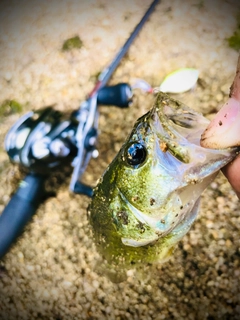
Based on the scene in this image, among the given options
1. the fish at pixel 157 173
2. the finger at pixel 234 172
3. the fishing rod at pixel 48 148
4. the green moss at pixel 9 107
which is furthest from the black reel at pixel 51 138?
the finger at pixel 234 172

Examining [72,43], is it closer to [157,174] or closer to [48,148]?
[48,148]

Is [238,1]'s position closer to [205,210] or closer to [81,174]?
[205,210]

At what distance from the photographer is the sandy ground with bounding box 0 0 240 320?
2.10 m

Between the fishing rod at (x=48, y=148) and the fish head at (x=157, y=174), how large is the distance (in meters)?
0.71

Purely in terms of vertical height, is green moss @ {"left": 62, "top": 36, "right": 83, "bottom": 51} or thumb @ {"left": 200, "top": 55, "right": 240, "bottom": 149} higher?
thumb @ {"left": 200, "top": 55, "right": 240, "bottom": 149}

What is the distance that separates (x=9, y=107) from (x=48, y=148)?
0.87 meters

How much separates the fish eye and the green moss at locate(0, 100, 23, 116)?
1.64m

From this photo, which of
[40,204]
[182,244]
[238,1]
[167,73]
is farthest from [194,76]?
[40,204]

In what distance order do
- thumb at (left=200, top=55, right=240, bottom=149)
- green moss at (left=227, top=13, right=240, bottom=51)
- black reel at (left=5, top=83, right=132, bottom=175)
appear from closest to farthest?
thumb at (left=200, top=55, right=240, bottom=149) < black reel at (left=5, top=83, right=132, bottom=175) < green moss at (left=227, top=13, right=240, bottom=51)

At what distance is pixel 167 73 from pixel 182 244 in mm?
1337

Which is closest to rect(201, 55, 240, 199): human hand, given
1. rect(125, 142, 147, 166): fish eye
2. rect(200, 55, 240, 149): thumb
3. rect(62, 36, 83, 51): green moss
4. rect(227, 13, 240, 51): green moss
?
rect(200, 55, 240, 149): thumb

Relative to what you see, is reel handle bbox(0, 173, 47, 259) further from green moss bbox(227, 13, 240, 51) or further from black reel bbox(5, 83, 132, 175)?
green moss bbox(227, 13, 240, 51)

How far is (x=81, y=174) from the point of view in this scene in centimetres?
240

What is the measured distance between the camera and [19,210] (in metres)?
2.25
